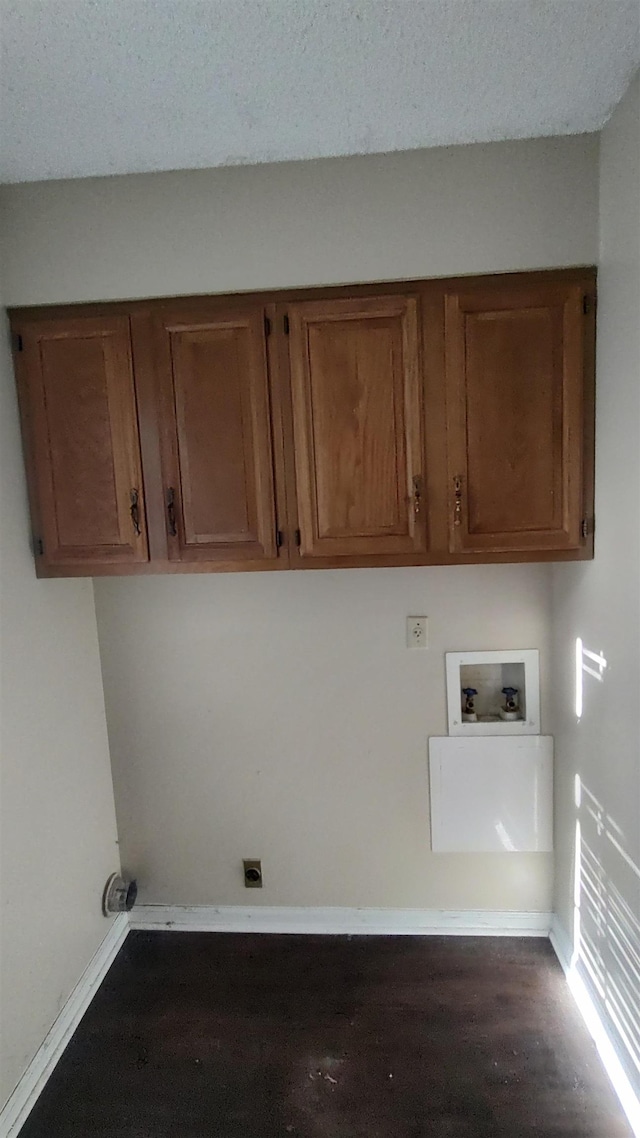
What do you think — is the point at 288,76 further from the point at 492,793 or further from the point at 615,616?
the point at 492,793

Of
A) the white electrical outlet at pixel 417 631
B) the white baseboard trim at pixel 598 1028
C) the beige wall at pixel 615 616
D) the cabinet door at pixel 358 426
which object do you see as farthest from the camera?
the white electrical outlet at pixel 417 631

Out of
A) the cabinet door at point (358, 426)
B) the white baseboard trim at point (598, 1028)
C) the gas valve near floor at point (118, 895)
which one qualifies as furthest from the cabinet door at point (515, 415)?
the gas valve near floor at point (118, 895)

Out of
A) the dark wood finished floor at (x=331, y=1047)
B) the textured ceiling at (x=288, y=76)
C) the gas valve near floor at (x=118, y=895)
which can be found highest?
the textured ceiling at (x=288, y=76)

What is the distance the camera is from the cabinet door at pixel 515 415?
166 cm

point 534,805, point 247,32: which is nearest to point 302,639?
point 534,805

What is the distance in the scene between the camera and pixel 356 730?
220cm

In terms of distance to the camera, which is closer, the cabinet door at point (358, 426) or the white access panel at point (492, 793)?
the cabinet door at point (358, 426)

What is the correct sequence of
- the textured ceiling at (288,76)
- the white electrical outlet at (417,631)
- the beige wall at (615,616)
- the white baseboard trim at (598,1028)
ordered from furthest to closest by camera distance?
the white electrical outlet at (417,631) < the white baseboard trim at (598,1028) < the beige wall at (615,616) < the textured ceiling at (288,76)

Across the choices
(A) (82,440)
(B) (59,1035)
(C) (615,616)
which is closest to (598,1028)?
(C) (615,616)

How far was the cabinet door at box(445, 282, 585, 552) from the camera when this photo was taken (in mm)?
1660

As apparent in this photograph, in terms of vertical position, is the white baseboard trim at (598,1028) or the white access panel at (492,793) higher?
the white access panel at (492,793)

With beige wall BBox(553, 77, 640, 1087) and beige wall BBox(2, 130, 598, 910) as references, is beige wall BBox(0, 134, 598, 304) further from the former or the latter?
beige wall BBox(2, 130, 598, 910)

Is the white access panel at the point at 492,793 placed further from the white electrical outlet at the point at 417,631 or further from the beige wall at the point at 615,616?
the white electrical outlet at the point at 417,631

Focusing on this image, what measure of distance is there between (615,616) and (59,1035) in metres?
2.01
